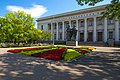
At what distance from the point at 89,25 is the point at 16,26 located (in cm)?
3089

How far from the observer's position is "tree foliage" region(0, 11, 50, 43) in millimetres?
40312

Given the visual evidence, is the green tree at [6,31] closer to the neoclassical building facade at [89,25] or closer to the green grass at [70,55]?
the neoclassical building facade at [89,25]

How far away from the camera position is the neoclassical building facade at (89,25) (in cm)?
5797

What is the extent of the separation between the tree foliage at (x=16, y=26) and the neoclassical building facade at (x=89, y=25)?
15993 mm

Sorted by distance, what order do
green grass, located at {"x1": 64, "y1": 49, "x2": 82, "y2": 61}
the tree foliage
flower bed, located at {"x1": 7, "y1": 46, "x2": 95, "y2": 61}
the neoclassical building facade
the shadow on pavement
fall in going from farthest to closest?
the neoclassical building facade
the tree foliage
flower bed, located at {"x1": 7, "y1": 46, "x2": 95, "y2": 61}
green grass, located at {"x1": 64, "y1": 49, "x2": 82, "y2": 61}
the shadow on pavement

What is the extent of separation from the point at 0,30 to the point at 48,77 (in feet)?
116

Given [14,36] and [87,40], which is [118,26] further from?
[14,36]

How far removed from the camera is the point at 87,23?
64.4m

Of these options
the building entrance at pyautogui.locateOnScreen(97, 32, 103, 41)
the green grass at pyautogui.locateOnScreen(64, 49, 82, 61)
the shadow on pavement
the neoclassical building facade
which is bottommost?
the shadow on pavement

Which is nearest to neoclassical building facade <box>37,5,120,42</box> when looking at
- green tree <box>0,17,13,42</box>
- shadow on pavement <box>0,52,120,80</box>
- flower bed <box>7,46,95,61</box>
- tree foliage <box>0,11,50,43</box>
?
tree foliage <box>0,11,50,43</box>

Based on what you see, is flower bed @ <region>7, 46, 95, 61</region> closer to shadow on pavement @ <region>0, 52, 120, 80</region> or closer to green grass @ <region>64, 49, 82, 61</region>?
green grass @ <region>64, 49, 82, 61</region>

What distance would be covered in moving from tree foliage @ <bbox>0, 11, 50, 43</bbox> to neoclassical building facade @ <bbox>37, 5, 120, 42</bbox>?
16.0m

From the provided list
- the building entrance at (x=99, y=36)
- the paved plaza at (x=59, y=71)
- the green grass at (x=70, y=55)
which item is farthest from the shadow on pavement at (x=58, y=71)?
the building entrance at (x=99, y=36)

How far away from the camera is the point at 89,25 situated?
64.1 metres
